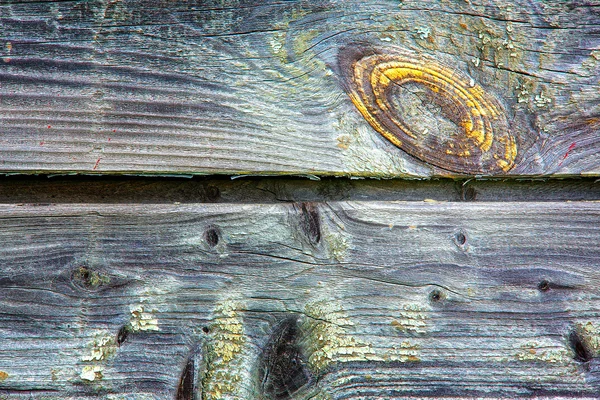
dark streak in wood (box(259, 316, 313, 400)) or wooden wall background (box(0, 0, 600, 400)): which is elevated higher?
wooden wall background (box(0, 0, 600, 400))

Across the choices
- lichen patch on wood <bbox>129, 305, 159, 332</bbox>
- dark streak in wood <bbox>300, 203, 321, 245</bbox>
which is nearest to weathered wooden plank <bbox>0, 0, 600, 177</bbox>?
dark streak in wood <bbox>300, 203, 321, 245</bbox>

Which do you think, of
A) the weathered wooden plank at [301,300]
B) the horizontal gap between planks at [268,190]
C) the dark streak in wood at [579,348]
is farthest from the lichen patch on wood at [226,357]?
the dark streak in wood at [579,348]

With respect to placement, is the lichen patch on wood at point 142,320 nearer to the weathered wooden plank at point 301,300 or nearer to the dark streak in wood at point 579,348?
the weathered wooden plank at point 301,300

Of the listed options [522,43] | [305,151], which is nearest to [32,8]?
[305,151]

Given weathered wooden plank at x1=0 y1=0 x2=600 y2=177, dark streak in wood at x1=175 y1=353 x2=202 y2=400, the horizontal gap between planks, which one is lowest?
dark streak in wood at x1=175 y1=353 x2=202 y2=400

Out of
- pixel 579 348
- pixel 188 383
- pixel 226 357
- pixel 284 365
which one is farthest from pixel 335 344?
pixel 579 348

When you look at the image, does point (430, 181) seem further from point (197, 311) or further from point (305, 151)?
point (197, 311)

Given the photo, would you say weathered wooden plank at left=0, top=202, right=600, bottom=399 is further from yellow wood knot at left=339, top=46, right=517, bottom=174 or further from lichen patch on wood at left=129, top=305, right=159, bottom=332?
yellow wood knot at left=339, top=46, right=517, bottom=174

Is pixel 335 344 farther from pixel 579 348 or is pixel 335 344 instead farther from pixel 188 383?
pixel 579 348
